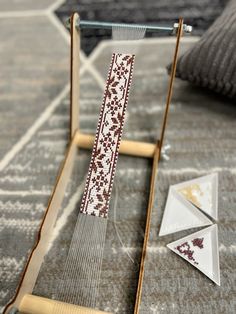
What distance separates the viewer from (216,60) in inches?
43.0

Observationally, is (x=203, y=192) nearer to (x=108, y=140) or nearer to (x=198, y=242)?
(x=198, y=242)

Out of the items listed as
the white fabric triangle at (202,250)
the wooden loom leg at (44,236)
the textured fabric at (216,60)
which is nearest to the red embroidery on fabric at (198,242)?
the white fabric triangle at (202,250)

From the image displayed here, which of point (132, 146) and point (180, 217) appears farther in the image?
point (132, 146)

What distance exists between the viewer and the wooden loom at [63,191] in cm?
73

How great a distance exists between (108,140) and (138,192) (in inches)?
8.3

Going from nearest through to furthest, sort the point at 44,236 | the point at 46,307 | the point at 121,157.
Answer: the point at 46,307
the point at 44,236
the point at 121,157

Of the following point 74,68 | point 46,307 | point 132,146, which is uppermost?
point 74,68

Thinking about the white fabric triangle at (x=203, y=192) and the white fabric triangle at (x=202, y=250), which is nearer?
the white fabric triangle at (x=202, y=250)

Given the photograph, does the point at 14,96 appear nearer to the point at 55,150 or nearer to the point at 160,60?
the point at 55,150

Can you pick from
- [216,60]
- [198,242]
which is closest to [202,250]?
[198,242]

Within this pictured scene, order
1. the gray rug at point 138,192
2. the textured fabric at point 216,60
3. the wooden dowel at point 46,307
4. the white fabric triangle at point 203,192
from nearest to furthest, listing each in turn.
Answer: the wooden dowel at point 46,307 → the gray rug at point 138,192 → the white fabric triangle at point 203,192 → the textured fabric at point 216,60

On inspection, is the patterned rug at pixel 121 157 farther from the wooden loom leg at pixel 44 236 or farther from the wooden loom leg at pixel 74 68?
the wooden loom leg at pixel 74 68

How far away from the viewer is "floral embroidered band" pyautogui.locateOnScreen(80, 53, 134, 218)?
87 cm

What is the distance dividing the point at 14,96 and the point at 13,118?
0.12 meters
